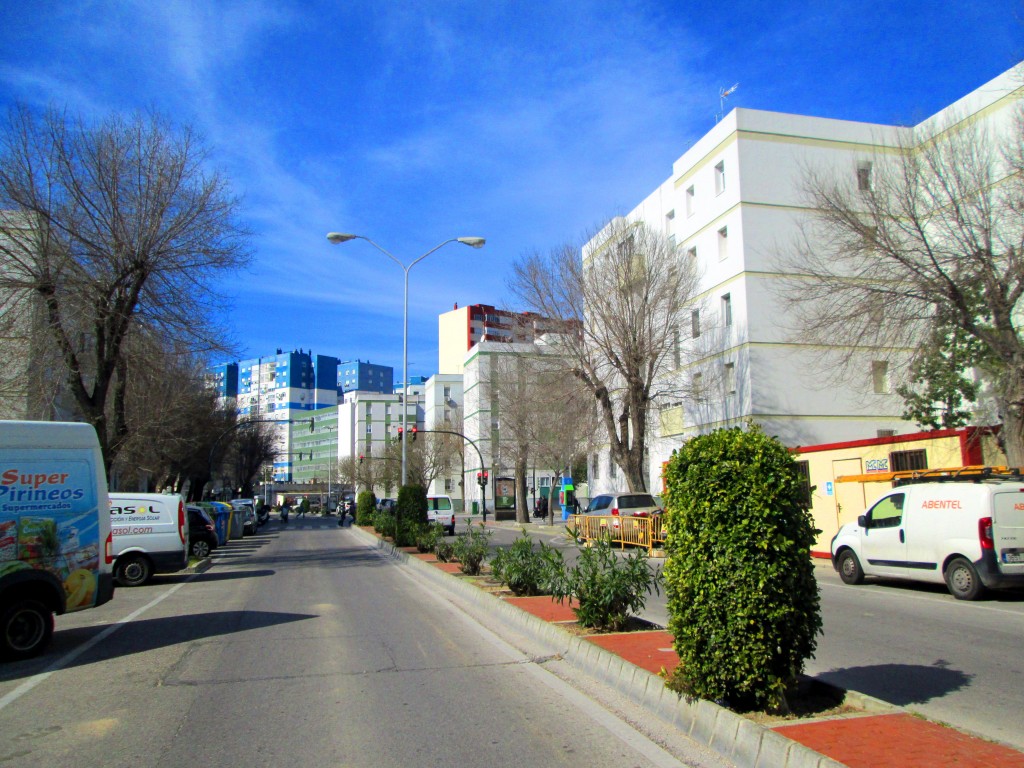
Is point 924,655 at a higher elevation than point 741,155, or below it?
below

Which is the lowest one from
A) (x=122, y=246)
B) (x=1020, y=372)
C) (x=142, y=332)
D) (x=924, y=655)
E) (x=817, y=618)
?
(x=924, y=655)

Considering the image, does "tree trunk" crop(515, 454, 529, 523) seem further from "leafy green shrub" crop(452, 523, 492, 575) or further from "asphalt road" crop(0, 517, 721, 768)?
"asphalt road" crop(0, 517, 721, 768)

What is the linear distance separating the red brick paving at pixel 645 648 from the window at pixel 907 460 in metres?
13.4

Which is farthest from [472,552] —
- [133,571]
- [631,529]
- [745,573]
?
[745,573]

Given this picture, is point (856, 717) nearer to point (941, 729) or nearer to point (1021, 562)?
point (941, 729)

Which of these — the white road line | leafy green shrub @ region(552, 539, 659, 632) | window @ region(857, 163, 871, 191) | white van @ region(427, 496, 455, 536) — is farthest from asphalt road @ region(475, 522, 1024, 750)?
white van @ region(427, 496, 455, 536)

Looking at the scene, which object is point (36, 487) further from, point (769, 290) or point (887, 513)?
point (769, 290)

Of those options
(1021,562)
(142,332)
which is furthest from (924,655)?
(142,332)

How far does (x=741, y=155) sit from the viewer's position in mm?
32719

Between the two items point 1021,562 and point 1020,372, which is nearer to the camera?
point 1021,562

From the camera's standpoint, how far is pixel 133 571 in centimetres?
1689

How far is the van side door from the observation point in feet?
45.2

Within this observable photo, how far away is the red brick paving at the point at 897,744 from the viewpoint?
4445mm

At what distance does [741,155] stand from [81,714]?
31.9 m
